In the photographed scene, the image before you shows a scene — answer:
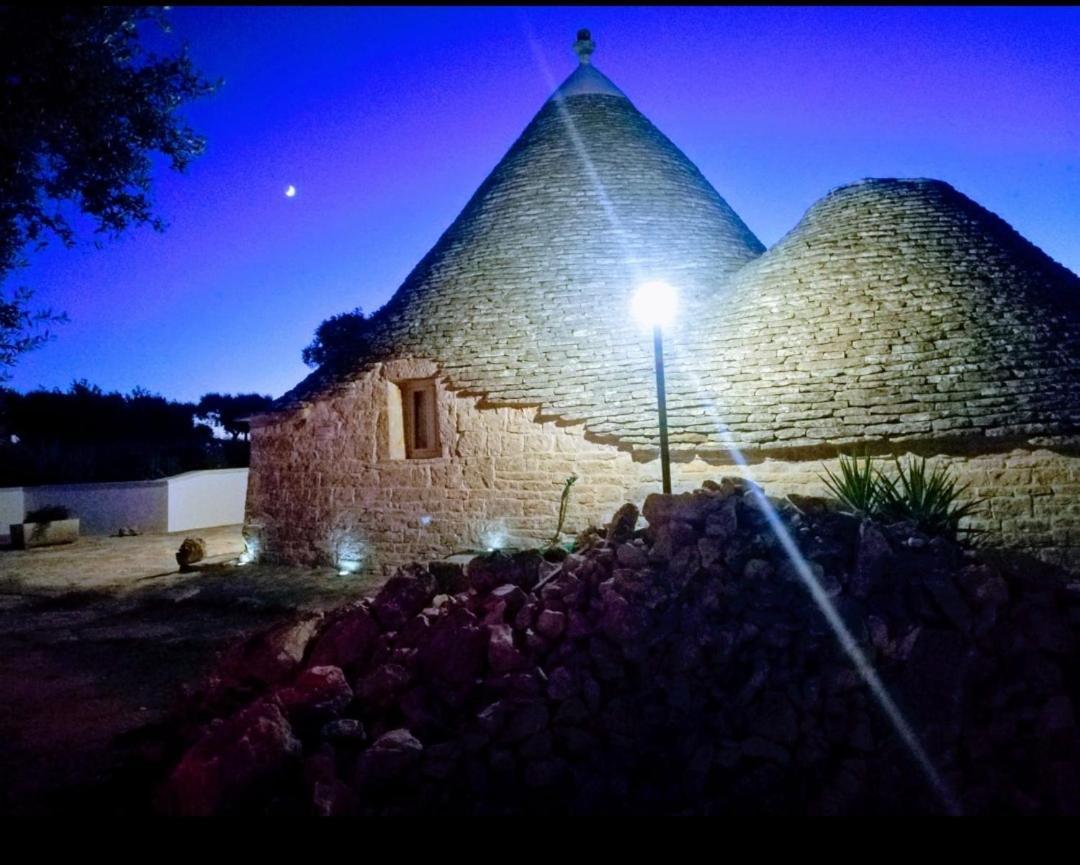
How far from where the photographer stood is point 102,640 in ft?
20.4

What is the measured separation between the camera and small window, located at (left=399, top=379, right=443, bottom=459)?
9.16m

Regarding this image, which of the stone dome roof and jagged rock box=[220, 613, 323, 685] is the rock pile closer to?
jagged rock box=[220, 613, 323, 685]

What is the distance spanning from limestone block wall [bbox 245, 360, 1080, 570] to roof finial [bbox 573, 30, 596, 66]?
833 cm

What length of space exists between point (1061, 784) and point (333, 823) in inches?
119

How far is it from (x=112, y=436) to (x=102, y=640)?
25.3 meters

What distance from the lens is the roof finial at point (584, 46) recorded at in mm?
12922

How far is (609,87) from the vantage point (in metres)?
12.7

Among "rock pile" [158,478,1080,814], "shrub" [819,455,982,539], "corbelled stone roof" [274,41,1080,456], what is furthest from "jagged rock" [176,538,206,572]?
"shrub" [819,455,982,539]

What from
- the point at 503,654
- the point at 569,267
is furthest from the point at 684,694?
the point at 569,267

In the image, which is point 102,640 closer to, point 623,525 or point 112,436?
point 623,525

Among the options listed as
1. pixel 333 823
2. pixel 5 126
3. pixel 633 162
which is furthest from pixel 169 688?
pixel 633 162

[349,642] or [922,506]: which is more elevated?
[922,506]

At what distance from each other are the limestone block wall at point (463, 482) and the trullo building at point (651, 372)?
0.03m

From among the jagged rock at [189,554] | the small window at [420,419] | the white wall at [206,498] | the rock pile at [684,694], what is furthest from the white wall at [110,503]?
the rock pile at [684,694]
